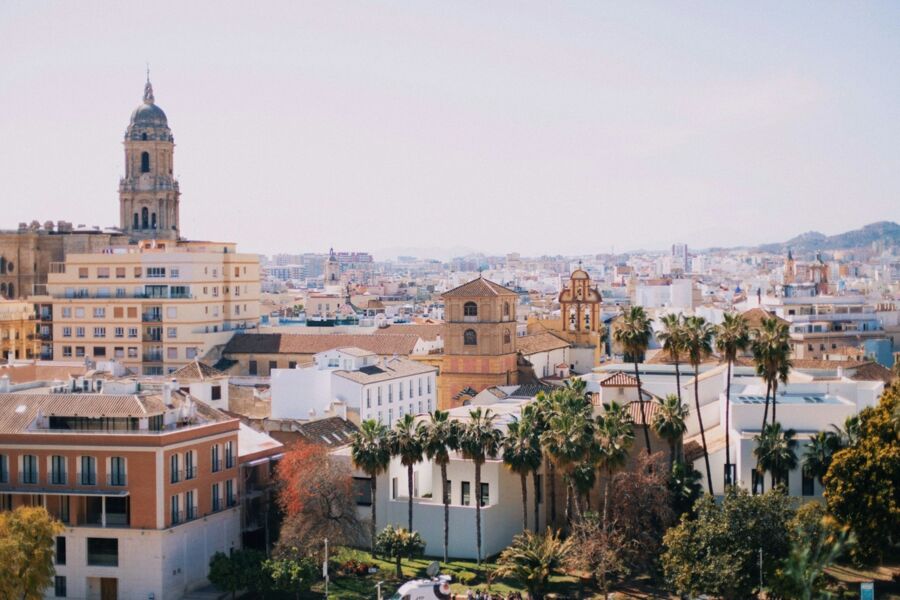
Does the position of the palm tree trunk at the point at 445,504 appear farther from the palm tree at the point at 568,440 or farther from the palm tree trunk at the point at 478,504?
the palm tree at the point at 568,440

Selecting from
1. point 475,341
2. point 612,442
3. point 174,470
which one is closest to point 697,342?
point 612,442

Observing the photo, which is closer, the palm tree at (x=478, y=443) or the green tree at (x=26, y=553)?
the green tree at (x=26, y=553)

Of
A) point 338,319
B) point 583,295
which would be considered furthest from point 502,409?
point 338,319

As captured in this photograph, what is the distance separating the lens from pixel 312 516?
5375cm

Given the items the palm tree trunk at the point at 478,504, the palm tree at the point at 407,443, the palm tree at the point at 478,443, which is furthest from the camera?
the palm tree at the point at 407,443

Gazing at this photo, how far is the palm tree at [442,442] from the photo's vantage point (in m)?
53.6

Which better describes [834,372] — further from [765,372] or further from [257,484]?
[257,484]

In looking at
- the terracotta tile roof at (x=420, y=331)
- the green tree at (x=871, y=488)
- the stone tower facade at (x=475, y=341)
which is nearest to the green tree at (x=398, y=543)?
the green tree at (x=871, y=488)

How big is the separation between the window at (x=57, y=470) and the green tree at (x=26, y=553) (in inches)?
147

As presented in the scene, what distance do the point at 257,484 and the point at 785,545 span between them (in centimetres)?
2438

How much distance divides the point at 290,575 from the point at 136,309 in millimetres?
51392

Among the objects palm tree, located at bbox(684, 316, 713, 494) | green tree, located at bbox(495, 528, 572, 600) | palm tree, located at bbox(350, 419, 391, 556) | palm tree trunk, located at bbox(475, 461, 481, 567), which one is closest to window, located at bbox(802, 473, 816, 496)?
palm tree, located at bbox(684, 316, 713, 494)

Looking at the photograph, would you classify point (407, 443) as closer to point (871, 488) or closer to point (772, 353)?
point (772, 353)

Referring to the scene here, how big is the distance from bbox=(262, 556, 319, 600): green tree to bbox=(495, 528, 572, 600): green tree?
24.4 feet
